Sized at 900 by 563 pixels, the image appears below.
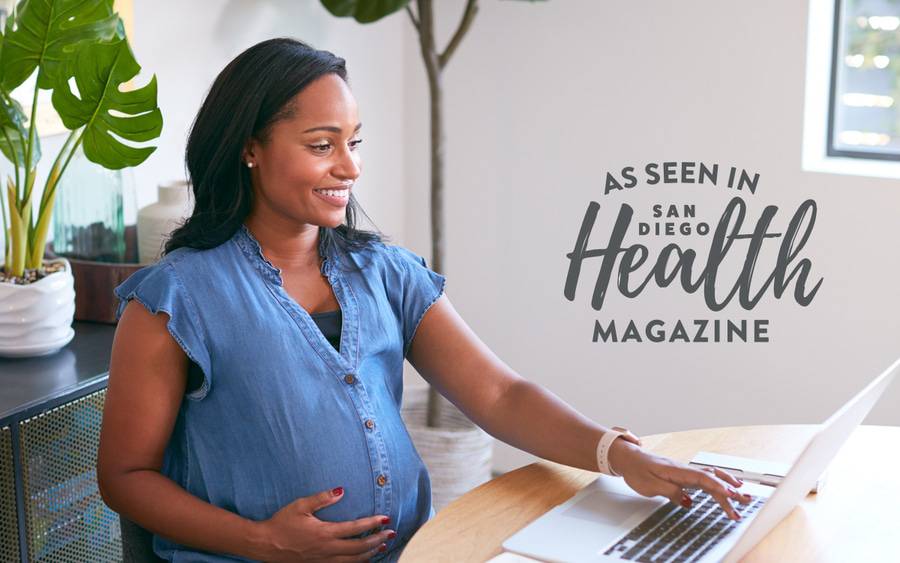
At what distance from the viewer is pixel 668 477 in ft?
4.68

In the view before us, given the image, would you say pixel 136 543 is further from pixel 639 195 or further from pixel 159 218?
pixel 639 195

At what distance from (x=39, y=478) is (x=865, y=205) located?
205 cm

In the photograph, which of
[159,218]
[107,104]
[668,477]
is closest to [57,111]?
[107,104]

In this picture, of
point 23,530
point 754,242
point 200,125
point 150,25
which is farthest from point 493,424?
point 754,242

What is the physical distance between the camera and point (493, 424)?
167 cm

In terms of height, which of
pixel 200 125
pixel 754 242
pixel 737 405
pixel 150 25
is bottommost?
pixel 737 405

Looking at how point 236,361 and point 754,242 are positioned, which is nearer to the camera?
point 236,361

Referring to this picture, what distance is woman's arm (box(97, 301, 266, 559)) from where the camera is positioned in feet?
4.83

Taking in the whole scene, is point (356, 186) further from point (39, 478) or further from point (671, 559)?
point (671, 559)

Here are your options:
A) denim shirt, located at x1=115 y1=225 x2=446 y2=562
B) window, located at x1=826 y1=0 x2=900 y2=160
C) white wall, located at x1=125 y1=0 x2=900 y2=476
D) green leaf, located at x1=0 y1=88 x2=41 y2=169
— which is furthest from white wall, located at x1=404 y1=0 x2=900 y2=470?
denim shirt, located at x1=115 y1=225 x2=446 y2=562

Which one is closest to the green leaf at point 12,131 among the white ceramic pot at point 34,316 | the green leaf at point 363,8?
the white ceramic pot at point 34,316

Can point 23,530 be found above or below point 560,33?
below

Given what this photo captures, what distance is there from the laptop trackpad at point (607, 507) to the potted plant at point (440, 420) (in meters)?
1.48

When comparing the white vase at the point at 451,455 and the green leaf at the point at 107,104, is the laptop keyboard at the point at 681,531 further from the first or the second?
the white vase at the point at 451,455
